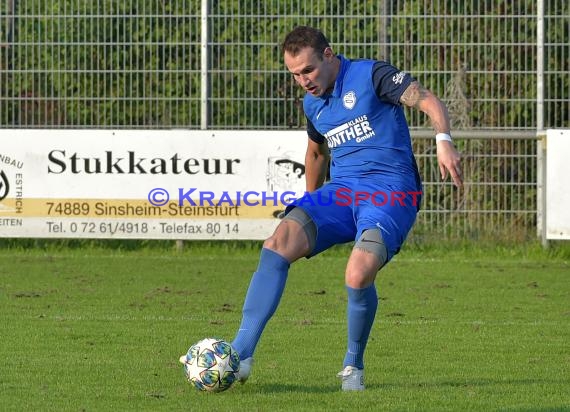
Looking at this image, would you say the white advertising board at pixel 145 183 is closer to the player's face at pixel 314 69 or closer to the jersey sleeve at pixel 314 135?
the jersey sleeve at pixel 314 135

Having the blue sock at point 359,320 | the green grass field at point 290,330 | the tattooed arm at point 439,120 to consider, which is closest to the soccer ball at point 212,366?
the green grass field at point 290,330

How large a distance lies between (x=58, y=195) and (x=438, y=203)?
4140 mm

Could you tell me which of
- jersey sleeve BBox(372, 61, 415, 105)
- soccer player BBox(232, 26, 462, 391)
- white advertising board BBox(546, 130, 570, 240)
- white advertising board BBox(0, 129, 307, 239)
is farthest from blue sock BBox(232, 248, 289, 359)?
white advertising board BBox(546, 130, 570, 240)

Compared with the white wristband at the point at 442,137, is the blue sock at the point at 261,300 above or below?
below

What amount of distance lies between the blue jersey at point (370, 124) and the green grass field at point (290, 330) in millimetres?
1076

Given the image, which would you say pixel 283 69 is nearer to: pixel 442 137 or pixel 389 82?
pixel 389 82

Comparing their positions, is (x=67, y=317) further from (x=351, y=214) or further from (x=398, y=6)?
(x=398, y=6)

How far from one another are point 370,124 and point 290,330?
264cm

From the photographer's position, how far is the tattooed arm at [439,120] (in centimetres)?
652

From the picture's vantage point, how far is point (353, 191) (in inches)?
281

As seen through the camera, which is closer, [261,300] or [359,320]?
[261,300]

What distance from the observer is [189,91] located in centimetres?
1611

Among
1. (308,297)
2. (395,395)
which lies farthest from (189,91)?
(395,395)

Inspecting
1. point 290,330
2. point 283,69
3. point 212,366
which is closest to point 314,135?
point 212,366
